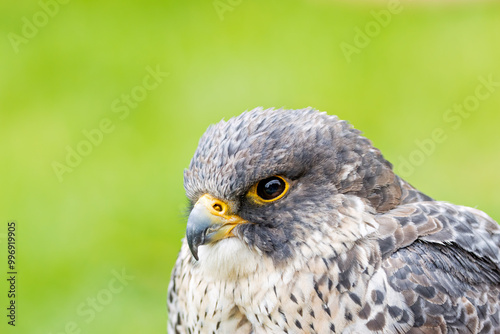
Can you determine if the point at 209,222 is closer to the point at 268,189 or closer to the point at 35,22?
the point at 268,189

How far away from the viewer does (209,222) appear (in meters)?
3.83

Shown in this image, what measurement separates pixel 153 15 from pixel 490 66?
4846 mm

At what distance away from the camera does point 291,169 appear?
3.85 metres

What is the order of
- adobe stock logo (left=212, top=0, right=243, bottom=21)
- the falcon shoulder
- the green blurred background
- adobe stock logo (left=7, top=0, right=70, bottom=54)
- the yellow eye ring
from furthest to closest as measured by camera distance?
adobe stock logo (left=212, top=0, right=243, bottom=21) → adobe stock logo (left=7, top=0, right=70, bottom=54) → the green blurred background → the yellow eye ring → the falcon shoulder

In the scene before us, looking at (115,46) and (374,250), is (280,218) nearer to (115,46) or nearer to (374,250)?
(374,250)

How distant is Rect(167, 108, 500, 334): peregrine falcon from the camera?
3.76 meters

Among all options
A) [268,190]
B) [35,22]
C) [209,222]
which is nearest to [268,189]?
[268,190]

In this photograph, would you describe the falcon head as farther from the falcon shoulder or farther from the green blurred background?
the green blurred background

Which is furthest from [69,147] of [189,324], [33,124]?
[189,324]

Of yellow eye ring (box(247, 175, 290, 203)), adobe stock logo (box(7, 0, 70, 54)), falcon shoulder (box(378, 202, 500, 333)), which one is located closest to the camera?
falcon shoulder (box(378, 202, 500, 333))

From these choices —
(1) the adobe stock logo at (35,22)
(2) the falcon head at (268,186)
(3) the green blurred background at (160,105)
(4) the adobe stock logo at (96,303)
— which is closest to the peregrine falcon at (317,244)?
(2) the falcon head at (268,186)

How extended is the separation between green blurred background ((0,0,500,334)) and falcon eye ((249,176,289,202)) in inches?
139

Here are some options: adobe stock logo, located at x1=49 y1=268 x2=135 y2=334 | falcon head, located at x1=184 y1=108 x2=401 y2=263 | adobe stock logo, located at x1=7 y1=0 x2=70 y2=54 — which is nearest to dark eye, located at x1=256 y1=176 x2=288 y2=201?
falcon head, located at x1=184 y1=108 x2=401 y2=263

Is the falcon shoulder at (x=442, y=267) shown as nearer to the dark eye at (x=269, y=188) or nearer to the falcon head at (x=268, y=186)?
the falcon head at (x=268, y=186)
